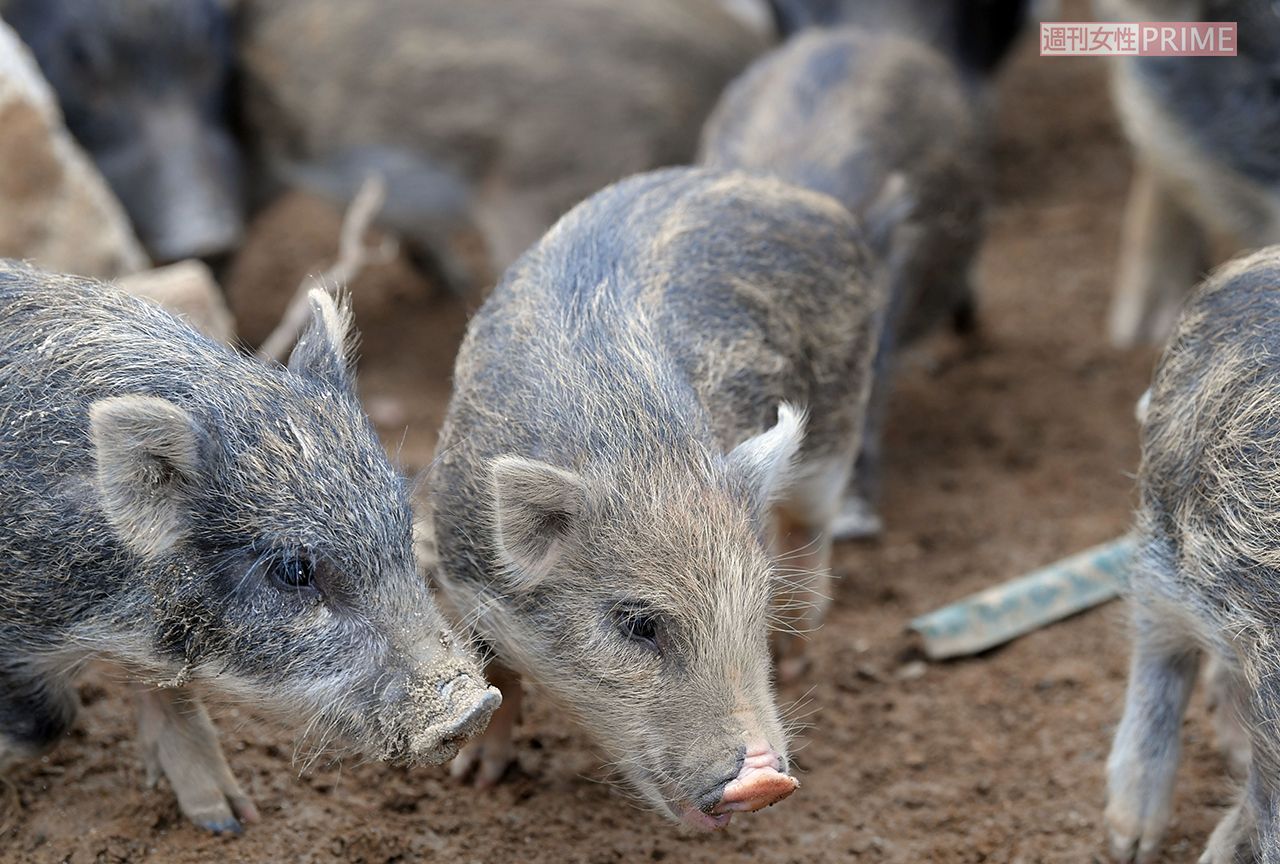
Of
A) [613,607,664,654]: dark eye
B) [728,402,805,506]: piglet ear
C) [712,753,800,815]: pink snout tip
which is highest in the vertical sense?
[728,402,805,506]: piglet ear

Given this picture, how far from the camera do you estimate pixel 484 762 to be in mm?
3619

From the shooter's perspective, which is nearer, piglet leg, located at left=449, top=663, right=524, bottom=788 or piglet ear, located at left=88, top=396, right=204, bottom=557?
piglet ear, located at left=88, top=396, right=204, bottom=557

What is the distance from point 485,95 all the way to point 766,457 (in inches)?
132

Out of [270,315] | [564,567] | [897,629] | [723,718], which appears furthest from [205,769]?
[270,315]

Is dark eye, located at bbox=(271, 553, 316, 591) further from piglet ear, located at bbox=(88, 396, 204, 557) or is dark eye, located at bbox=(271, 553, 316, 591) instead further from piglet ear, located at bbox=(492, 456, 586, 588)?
piglet ear, located at bbox=(492, 456, 586, 588)

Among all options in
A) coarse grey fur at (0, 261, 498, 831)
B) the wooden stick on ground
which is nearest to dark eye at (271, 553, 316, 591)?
coarse grey fur at (0, 261, 498, 831)

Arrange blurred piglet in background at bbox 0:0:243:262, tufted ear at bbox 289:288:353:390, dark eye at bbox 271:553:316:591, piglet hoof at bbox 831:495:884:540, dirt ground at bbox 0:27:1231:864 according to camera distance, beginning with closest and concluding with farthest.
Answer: dark eye at bbox 271:553:316:591 < tufted ear at bbox 289:288:353:390 < dirt ground at bbox 0:27:1231:864 < piglet hoof at bbox 831:495:884:540 < blurred piglet in background at bbox 0:0:243:262

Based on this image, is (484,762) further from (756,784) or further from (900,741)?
(900,741)

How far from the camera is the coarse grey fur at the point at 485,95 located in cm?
607

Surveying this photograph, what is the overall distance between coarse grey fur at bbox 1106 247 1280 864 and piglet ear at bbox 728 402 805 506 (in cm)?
79

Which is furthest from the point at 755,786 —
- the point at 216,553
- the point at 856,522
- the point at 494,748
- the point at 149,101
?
the point at 149,101

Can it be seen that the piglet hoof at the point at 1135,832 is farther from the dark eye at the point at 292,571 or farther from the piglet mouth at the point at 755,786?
the dark eye at the point at 292,571

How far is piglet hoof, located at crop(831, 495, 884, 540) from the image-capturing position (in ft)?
17.1

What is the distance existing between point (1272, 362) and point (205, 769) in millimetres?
2405
